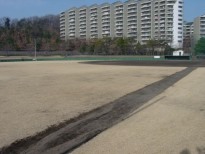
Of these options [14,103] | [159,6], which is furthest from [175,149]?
[159,6]

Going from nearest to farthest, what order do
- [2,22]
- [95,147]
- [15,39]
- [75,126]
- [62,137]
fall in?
[95,147]
[62,137]
[75,126]
[15,39]
[2,22]

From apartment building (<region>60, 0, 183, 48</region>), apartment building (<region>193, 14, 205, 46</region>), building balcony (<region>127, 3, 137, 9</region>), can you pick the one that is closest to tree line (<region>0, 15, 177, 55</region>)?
apartment building (<region>60, 0, 183, 48</region>)

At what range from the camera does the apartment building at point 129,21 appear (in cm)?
14088

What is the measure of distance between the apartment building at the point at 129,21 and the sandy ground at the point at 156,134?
121840 mm

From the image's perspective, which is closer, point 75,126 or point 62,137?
point 62,137

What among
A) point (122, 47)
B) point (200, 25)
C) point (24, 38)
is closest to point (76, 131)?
point (122, 47)

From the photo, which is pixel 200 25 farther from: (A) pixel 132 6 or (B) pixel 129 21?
(B) pixel 129 21

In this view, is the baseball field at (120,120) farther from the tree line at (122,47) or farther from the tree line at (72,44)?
the tree line at (122,47)

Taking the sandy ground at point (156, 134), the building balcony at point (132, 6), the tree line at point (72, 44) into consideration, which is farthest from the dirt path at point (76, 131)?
the building balcony at point (132, 6)

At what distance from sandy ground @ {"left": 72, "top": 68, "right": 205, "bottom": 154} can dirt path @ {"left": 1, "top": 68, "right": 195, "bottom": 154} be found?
0.27 metres

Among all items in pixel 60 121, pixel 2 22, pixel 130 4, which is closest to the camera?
pixel 60 121

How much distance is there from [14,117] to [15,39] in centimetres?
11817

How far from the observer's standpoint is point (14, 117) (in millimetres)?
9375

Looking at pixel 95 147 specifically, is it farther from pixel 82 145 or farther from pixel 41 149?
pixel 41 149
